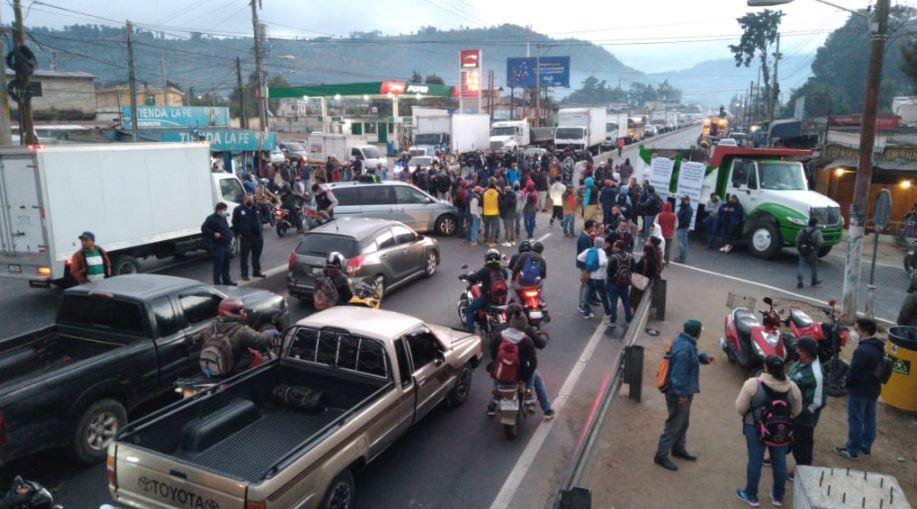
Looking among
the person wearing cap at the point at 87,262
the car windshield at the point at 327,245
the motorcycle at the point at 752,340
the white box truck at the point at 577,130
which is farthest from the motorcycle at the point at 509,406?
the white box truck at the point at 577,130

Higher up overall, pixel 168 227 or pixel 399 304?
pixel 168 227

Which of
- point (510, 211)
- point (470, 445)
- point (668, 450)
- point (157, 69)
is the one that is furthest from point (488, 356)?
point (157, 69)

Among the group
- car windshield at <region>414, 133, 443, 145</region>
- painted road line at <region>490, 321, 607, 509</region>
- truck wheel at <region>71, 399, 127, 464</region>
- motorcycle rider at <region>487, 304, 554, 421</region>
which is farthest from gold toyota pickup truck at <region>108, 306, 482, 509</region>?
car windshield at <region>414, 133, 443, 145</region>

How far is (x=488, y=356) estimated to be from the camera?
33.0ft

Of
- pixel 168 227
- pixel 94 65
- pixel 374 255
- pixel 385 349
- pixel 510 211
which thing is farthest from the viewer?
pixel 94 65

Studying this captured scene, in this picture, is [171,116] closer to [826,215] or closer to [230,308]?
[826,215]

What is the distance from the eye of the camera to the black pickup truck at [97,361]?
18.8 ft

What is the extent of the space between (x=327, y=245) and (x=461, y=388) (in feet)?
16.3

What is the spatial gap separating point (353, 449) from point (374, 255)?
22.1 feet

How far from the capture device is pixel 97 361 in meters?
6.33

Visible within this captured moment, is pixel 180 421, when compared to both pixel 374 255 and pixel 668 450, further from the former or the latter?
pixel 374 255

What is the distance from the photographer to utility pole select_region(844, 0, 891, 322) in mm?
11305

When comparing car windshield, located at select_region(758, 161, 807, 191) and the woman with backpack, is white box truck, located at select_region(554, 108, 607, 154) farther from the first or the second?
the woman with backpack

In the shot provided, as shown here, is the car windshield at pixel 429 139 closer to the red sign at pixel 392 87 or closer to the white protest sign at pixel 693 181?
the red sign at pixel 392 87
